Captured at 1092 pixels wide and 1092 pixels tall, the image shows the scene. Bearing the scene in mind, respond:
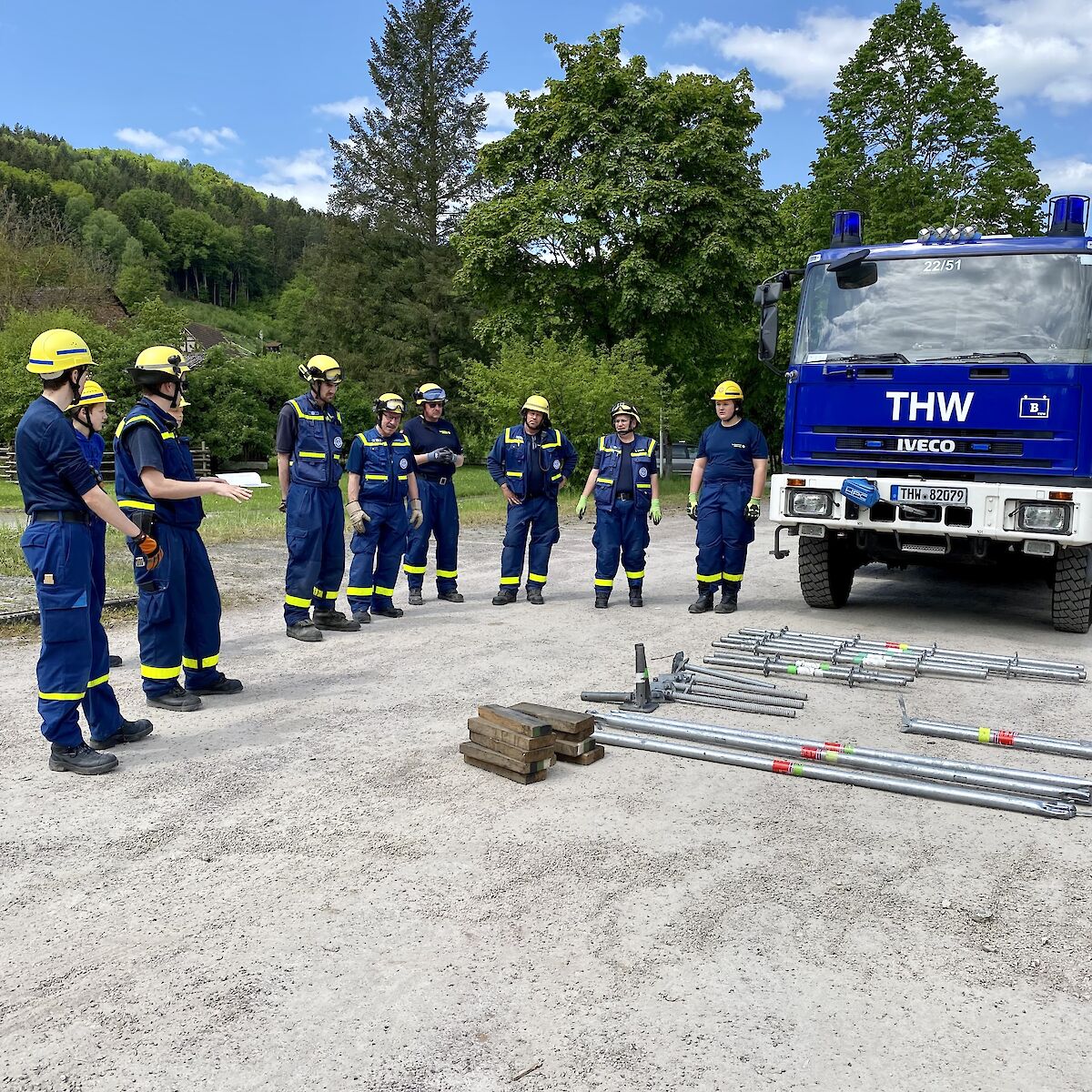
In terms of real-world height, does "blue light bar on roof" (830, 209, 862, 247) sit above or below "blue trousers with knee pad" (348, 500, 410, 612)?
above

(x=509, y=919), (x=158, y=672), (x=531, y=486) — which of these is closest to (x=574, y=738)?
(x=509, y=919)

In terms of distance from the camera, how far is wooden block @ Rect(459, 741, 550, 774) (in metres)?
4.77

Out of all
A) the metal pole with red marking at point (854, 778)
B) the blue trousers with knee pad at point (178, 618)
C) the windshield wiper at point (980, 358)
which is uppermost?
the windshield wiper at point (980, 358)

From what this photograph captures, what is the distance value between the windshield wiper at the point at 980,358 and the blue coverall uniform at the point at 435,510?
15.0ft

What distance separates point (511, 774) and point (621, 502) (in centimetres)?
526

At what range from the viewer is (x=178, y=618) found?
5.90 meters

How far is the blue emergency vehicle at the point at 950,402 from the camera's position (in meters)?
7.66

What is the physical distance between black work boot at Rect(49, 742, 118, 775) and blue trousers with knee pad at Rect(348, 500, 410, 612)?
4158mm

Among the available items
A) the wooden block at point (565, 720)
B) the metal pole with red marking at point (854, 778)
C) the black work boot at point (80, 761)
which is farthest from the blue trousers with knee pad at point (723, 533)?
the black work boot at point (80, 761)

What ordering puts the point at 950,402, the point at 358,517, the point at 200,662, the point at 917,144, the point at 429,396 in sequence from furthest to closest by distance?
1. the point at 917,144
2. the point at 429,396
3. the point at 358,517
4. the point at 950,402
5. the point at 200,662

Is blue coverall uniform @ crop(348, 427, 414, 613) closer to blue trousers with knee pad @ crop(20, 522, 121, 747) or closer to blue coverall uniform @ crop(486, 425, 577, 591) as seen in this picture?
blue coverall uniform @ crop(486, 425, 577, 591)

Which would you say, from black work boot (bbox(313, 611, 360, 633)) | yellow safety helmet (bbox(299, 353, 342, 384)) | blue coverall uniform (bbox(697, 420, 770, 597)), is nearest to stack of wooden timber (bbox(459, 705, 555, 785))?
black work boot (bbox(313, 611, 360, 633))

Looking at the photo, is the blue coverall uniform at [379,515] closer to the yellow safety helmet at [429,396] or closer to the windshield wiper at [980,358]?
the yellow safety helmet at [429,396]

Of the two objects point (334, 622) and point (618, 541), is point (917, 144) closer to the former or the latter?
point (618, 541)
